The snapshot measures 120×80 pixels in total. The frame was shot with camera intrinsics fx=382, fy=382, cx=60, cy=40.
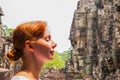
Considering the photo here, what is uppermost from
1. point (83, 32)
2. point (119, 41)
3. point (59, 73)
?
point (119, 41)

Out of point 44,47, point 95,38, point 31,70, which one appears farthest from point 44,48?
point 95,38

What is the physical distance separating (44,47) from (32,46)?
0.25 feet

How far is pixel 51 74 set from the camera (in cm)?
4894

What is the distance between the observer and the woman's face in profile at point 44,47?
2348mm

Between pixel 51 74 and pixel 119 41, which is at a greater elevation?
pixel 119 41

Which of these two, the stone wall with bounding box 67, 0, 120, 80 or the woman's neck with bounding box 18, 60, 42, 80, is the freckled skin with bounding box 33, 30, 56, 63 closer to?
the woman's neck with bounding box 18, 60, 42, 80

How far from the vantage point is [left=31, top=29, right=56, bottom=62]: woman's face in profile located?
235 centimetres

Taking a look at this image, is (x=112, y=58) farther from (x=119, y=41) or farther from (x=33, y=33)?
(x=33, y=33)

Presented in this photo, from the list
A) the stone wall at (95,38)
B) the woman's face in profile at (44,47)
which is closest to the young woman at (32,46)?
the woman's face in profile at (44,47)

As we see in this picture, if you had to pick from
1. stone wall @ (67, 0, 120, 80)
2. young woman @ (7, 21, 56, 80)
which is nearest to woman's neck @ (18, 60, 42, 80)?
young woman @ (7, 21, 56, 80)

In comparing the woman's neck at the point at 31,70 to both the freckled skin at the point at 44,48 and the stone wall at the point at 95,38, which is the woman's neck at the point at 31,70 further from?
the stone wall at the point at 95,38

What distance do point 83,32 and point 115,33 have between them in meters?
17.4

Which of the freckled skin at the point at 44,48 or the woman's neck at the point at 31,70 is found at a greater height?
the freckled skin at the point at 44,48

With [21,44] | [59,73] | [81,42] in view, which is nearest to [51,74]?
[59,73]
